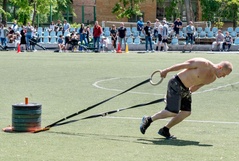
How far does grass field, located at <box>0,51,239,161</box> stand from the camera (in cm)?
→ 878

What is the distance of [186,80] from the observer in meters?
9.87

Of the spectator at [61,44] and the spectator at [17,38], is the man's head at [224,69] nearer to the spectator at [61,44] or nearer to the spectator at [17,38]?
the spectator at [61,44]

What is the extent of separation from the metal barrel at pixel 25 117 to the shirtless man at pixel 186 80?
186 centimetres

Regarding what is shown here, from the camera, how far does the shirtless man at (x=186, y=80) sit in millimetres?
9656

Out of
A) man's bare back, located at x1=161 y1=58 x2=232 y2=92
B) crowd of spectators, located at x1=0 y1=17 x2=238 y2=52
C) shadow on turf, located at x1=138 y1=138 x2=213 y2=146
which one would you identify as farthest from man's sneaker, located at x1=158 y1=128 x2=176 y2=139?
crowd of spectators, located at x1=0 y1=17 x2=238 y2=52

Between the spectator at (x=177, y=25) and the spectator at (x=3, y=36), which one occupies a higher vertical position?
the spectator at (x=177, y=25)

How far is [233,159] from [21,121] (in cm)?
355

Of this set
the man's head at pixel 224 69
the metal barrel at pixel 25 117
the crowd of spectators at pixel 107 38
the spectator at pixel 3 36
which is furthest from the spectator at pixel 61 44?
the man's head at pixel 224 69

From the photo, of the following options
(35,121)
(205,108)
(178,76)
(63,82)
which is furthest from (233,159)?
(63,82)

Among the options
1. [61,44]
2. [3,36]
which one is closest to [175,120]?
[61,44]

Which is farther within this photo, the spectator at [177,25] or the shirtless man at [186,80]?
the spectator at [177,25]

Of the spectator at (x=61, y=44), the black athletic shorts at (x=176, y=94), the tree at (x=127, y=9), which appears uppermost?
the tree at (x=127, y=9)

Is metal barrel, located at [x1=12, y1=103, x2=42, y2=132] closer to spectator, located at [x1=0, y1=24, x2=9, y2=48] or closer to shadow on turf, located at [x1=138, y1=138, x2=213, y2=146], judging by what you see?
shadow on turf, located at [x1=138, y1=138, x2=213, y2=146]

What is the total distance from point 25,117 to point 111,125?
172 centimetres
